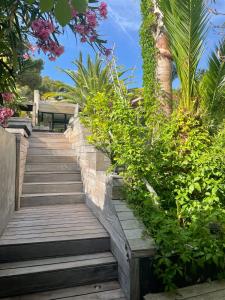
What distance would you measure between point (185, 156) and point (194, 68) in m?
1.31

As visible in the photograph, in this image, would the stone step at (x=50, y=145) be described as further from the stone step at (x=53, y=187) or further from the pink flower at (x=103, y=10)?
the pink flower at (x=103, y=10)

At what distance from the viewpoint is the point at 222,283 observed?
83.4 inches

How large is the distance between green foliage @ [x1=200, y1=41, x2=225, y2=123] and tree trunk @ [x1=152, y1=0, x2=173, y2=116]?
0.64m

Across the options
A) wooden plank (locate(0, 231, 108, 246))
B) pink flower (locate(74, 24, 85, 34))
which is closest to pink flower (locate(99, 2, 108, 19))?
pink flower (locate(74, 24, 85, 34))

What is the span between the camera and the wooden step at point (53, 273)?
2318 millimetres

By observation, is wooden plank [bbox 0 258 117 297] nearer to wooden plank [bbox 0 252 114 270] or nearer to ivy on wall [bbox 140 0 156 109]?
wooden plank [bbox 0 252 114 270]

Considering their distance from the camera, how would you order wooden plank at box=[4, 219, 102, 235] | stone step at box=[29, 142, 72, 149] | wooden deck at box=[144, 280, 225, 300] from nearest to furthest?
wooden deck at box=[144, 280, 225, 300], wooden plank at box=[4, 219, 102, 235], stone step at box=[29, 142, 72, 149]

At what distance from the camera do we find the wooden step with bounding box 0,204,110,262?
8.75ft

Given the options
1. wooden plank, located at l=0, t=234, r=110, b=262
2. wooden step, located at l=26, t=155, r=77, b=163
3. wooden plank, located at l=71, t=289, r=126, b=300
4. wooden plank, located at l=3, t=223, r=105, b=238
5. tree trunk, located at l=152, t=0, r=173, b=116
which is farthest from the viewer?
wooden step, located at l=26, t=155, r=77, b=163

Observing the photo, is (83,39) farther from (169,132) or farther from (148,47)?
(148,47)

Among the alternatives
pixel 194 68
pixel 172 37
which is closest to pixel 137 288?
pixel 194 68

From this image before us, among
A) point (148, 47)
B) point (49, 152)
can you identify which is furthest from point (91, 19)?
point (49, 152)

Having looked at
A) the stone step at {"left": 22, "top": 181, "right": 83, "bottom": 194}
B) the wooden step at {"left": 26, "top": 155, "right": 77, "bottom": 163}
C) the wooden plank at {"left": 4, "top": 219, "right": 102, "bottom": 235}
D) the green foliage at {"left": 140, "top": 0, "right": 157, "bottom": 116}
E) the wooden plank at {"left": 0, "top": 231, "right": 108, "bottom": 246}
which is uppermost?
the green foliage at {"left": 140, "top": 0, "right": 157, "bottom": 116}

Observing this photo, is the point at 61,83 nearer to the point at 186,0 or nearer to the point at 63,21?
the point at 186,0
